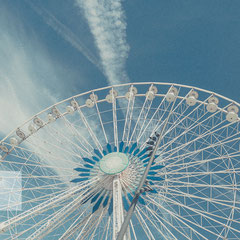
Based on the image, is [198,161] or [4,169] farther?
[4,169]

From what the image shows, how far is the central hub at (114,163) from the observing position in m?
20.1

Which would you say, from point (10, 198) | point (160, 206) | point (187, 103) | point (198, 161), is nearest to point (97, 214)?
point (160, 206)

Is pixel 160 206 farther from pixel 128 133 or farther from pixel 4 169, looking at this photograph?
pixel 4 169

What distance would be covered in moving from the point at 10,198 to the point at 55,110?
8925mm

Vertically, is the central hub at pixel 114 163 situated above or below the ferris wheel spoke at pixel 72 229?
above

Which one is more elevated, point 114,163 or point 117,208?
point 114,163

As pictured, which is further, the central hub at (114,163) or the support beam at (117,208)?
the central hub at (114,163)

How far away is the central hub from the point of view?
20.1 metres

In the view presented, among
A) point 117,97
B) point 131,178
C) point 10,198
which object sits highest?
point 117,97

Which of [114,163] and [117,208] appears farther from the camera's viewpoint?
[114,163]

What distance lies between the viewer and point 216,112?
21.8m

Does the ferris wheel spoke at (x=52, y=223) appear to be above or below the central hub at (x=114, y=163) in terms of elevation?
below

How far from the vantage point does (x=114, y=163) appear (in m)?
20.7

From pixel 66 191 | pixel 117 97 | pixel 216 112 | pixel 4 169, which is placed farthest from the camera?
pixel 117 97
